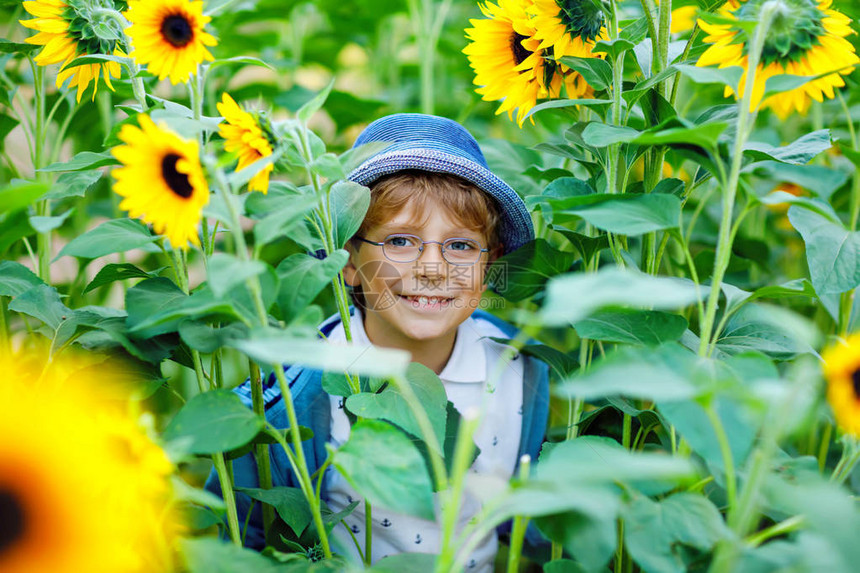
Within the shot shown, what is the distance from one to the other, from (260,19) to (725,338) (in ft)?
3.59

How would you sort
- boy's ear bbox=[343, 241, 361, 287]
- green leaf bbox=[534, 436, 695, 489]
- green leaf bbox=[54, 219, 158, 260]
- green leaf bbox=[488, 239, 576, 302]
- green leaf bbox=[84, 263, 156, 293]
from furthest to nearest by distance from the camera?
boy's ear bbox=[343, 241, 361, 287]
green leaf bbox=[488, 239, 576, 302]
green leaf bbox=[84, 263, 156, 293]
green leaf bbox=[54, 219, 158, 260]
green leaf bbox=[534, 436, 695, 489]

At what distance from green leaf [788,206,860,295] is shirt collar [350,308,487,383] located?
41 centimetres

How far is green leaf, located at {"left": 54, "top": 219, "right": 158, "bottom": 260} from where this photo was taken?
1.88 feet

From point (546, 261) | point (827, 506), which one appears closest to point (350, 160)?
point (546, 261)

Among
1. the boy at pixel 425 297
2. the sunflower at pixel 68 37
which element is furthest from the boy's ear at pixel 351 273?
the sunflower at pixel 68 37

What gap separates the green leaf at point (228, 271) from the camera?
1.46 ft

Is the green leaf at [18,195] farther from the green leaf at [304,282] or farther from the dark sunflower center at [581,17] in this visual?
the dark sunflower center at [581,17]

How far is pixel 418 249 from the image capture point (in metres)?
0.84

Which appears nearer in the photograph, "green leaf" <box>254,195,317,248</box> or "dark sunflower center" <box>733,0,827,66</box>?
"green leaf" <box>254,195,317,248</box>

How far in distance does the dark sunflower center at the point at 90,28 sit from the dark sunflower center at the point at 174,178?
0.21m

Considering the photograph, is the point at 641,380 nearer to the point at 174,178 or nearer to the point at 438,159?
the point at 174,178

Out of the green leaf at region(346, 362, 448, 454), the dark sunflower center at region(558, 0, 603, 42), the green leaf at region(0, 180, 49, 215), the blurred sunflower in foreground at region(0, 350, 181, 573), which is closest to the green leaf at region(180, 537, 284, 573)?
the blurred sunflower in foreground at region(0, 350, 181, 573)

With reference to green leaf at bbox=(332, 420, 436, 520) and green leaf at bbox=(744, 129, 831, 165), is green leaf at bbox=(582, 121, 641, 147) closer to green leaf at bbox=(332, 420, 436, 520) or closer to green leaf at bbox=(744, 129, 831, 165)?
green leaf at bbox=(744, 129, 831, 165)

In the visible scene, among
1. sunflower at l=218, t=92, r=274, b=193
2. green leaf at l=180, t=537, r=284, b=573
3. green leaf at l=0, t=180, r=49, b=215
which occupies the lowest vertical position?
green leaf at l=180, t=537, r=284, b=573
